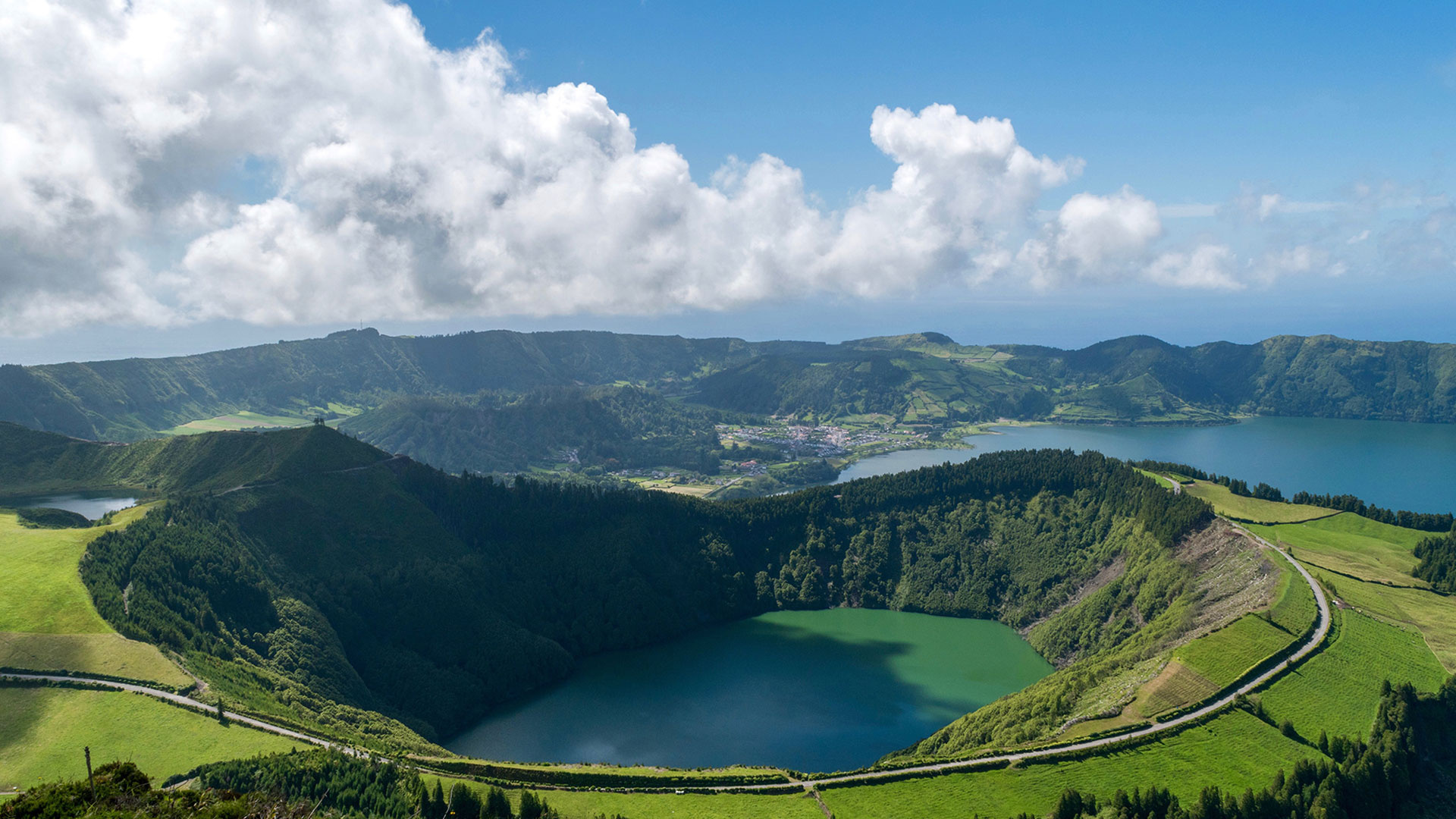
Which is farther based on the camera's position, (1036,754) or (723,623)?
(723,623)

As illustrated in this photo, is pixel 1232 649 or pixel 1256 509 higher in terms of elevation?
pixel 1256 509

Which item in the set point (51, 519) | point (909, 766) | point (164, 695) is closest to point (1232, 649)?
point (909, 766)

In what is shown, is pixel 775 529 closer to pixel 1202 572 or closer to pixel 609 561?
pixel 609 561

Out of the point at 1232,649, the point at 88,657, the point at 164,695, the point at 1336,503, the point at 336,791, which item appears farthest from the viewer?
the point at 1336,503

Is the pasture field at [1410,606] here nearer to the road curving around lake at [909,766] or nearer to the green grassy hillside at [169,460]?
the road curving around lake at [909,766]

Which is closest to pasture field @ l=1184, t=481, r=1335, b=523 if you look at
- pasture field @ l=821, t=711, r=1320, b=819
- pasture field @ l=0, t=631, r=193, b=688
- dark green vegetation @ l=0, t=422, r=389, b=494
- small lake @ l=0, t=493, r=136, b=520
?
pasture field @ l=821, t=711, r=1320, b=819

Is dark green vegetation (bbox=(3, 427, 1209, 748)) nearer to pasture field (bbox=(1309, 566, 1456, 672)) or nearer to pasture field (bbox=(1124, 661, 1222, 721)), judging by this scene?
pasture field (bbox=(1124, 661, 1222, 721))

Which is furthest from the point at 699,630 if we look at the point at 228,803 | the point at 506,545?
the point at 228,803

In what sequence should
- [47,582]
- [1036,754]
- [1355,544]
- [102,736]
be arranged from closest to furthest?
1. [102,736]
2. [1036,754]
3. [47,582]
4. [1355,544]

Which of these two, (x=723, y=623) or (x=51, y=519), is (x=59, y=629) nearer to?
(x=51, y=519)
